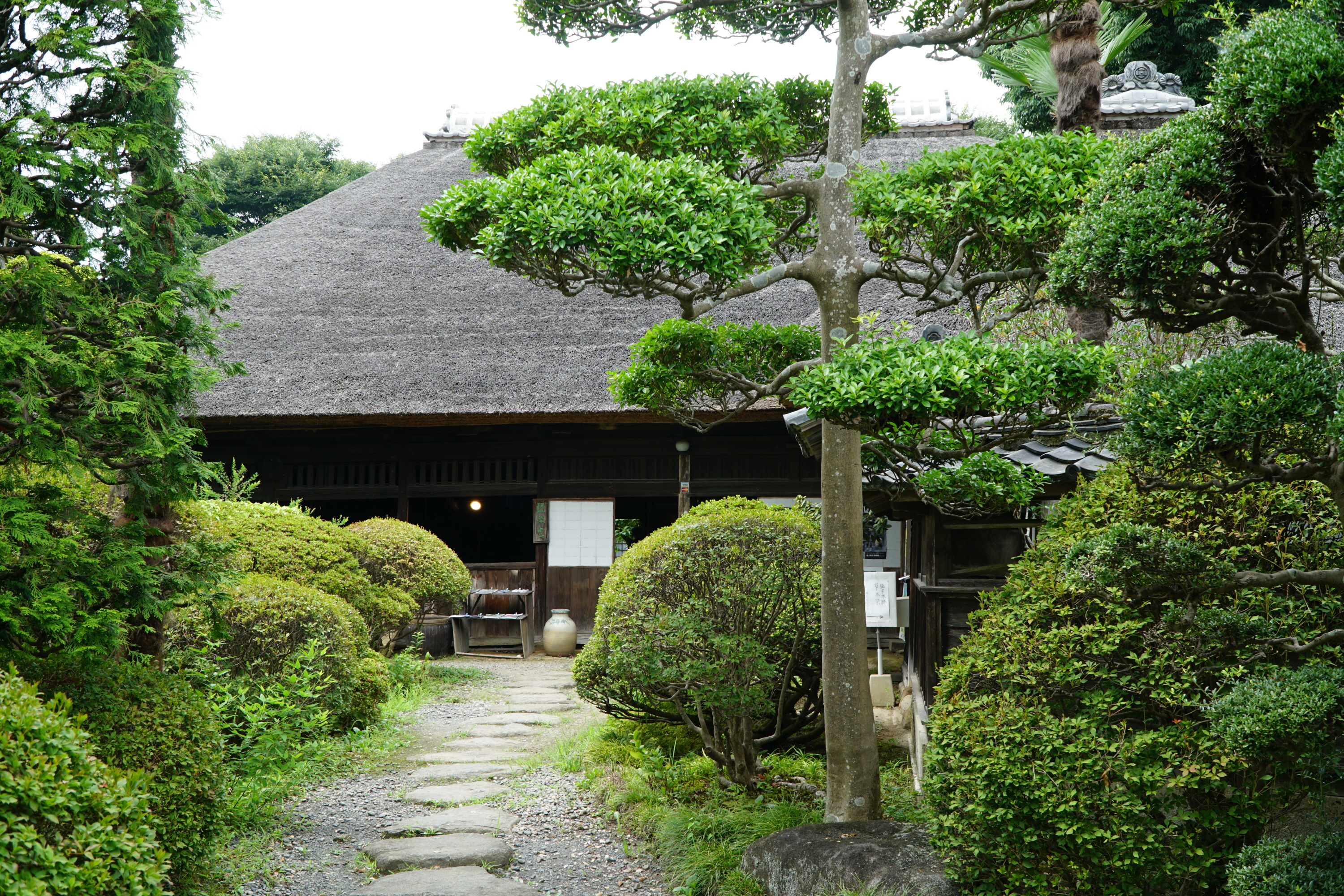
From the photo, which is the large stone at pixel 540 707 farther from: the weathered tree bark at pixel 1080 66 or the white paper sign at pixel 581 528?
the weathered tree bark at pixel 1080 66

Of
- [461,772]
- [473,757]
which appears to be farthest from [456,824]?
[473,757]

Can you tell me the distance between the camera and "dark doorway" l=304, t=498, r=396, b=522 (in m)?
11.6

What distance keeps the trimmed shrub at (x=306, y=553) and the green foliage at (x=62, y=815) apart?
3901mm

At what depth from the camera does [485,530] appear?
53.5 feet

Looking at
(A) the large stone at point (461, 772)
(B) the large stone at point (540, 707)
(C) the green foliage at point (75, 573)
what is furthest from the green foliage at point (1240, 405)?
(B) the large stone at point (540, 707)

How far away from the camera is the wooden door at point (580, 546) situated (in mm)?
11109

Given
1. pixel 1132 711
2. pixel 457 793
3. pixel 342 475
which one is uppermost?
pixel 342 475

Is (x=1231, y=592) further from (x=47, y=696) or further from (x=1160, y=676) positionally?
(x=47, y=696)

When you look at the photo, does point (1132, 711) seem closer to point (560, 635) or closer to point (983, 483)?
point (983, 483)

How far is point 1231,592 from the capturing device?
308 cm

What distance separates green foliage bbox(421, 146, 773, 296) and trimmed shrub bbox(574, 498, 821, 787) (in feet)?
5.54

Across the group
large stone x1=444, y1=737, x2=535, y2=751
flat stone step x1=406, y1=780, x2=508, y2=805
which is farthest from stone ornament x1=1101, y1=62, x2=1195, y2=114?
flat stone step x1=406, y1=780, x2=508, y2=805

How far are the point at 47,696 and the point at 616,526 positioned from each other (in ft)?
27.8

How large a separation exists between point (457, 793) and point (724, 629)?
181 cm
